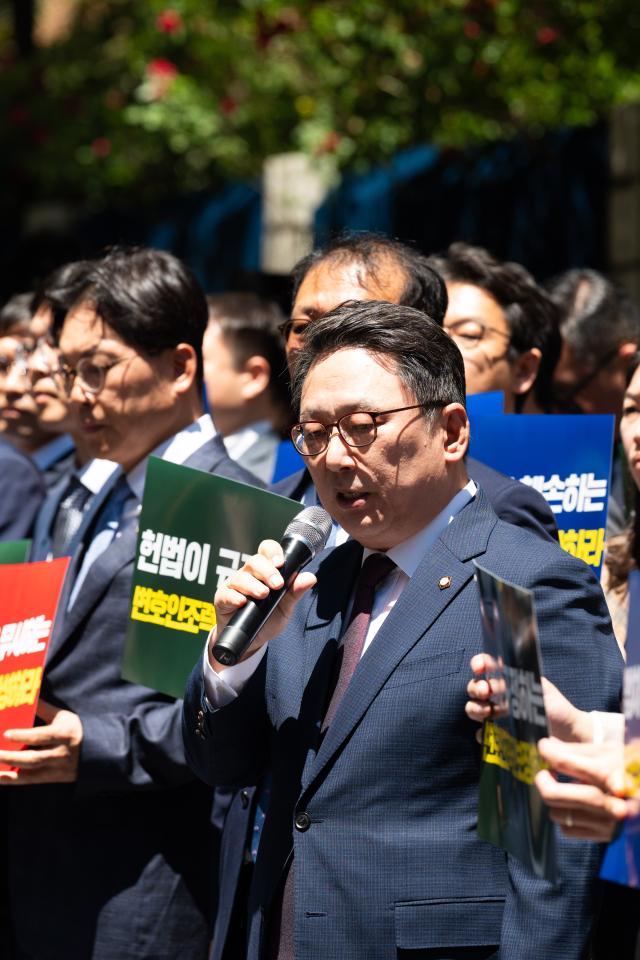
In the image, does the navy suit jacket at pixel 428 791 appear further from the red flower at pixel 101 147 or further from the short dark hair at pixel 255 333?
the red flower at pixel 101 147

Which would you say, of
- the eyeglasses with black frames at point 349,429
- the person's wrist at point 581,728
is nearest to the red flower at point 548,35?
the eyeglasses with black frames at point 349,429

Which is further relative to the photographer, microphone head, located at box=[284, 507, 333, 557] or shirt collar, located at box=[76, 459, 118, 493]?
shirt collar, located at box=[76, 459, 118, 493]

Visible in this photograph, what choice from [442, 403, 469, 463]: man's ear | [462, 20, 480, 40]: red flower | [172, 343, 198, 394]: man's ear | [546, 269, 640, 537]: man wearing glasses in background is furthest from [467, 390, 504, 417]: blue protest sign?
[462, 20, 480, 40]: red flower

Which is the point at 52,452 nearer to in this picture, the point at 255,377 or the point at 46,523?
the point at 255,377

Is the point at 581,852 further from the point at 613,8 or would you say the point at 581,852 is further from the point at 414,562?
the point at 613,8

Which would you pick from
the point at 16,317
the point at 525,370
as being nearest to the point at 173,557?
the point at 525,370

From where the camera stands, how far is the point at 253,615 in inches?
100

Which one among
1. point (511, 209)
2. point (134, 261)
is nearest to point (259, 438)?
point (134, 261)

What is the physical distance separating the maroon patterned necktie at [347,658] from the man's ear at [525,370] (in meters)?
1.55

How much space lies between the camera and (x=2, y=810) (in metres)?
4.24

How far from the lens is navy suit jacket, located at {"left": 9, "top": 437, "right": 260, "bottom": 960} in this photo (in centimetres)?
348

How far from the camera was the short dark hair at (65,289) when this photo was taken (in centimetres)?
400

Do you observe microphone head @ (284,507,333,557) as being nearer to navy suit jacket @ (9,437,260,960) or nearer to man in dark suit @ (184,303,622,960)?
man in dark suit @ (184,303,622,960)

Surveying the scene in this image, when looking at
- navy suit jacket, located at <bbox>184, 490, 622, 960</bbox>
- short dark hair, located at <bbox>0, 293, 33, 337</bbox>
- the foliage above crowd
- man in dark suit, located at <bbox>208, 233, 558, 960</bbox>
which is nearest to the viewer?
navy suit jacket, located at <bbox>184, 490, 622, 960</bbox>
